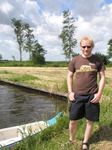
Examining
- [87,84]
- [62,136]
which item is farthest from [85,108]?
[62,136]

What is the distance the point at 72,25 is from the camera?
40188mm

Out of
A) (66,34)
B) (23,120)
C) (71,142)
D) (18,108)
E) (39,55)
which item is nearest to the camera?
(71,142)

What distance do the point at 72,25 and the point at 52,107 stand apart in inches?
1357

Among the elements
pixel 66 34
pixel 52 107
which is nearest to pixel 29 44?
pixel 66 34

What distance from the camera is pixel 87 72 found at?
117 inches

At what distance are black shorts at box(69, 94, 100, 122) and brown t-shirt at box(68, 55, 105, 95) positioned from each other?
0.08 metres

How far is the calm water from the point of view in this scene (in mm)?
6409

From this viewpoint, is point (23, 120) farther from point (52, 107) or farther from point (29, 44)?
point (29, 44)

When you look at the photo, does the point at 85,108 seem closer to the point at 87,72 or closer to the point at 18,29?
the point at 87,72

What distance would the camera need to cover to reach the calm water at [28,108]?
6409mm

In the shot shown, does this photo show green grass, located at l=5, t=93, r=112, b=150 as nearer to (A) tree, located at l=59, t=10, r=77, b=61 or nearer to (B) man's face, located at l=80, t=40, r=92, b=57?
(B) man's face, located at l=80, t=40, r=92, b=57

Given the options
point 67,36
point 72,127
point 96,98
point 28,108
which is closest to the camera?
point 96,98

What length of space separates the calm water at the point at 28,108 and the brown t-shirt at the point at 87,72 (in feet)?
8.81

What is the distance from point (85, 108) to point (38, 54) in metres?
41.1
